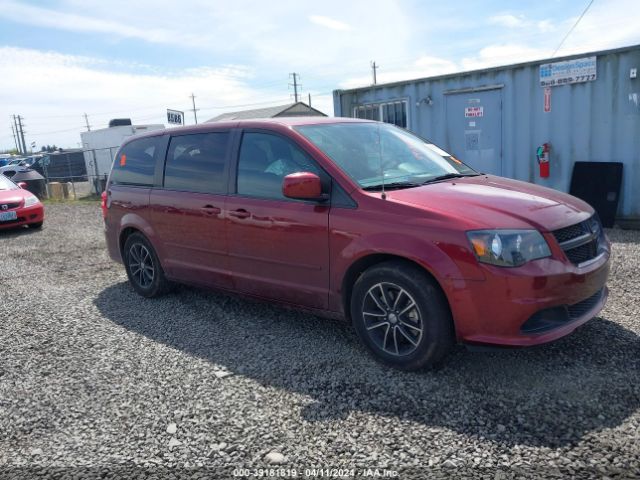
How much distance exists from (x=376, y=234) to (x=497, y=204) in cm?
81

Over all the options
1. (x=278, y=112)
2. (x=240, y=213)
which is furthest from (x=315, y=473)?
(x=278, y=112)

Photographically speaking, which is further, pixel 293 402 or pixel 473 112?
pixel 473 112

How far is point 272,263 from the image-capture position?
4.30 meters

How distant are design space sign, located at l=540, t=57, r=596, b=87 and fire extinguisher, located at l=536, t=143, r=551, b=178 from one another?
0.99m

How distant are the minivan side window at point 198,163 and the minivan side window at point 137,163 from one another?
303 millimetres

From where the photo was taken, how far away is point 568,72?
8.52 m

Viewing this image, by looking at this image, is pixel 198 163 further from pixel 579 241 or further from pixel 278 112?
pixel 278 112

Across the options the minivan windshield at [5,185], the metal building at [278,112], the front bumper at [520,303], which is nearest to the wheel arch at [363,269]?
the front bumper at [520,303]

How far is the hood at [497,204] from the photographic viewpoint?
3.36 meters

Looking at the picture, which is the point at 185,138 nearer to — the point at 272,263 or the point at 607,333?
the point at 272,263

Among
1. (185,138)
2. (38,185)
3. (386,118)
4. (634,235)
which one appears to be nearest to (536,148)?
(634,235)

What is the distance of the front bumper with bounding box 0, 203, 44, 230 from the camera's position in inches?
431

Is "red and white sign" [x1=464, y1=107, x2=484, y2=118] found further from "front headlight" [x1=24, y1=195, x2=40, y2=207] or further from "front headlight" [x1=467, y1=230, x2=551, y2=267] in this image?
"front headlight" [x1=24, y1=195, x2=40, y2=207]

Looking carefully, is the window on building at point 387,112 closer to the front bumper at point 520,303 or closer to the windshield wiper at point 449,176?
the windshield wiper at point 449,176
